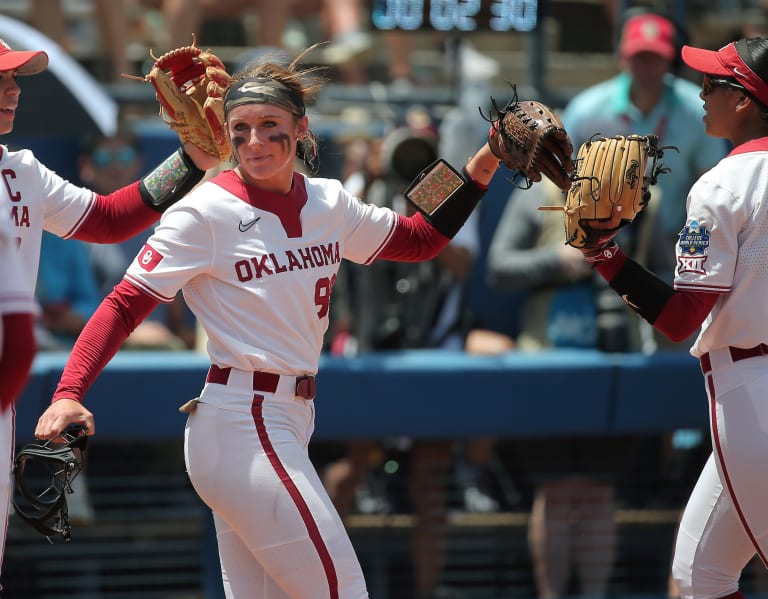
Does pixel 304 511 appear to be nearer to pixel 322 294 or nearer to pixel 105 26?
pixel 322 294

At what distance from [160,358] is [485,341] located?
1.43 metres

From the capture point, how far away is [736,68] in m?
3.47

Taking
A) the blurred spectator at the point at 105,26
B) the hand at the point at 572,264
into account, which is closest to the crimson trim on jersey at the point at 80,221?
the hand at the point at 572,264

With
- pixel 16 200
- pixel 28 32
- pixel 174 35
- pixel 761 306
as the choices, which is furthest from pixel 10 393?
pixel 174 35

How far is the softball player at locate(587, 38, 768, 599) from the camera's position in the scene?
11.0 feet

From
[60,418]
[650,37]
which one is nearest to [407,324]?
[650,37]

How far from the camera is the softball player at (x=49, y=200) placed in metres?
3.50

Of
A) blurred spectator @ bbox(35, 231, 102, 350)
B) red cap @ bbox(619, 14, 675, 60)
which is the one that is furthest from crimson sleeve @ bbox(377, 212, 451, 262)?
red cap @ bbox(619, 14, 675, 60)

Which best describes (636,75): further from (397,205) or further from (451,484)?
(451,484)

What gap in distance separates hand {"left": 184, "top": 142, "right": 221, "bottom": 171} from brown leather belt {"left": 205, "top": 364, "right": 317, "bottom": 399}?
2.61ft

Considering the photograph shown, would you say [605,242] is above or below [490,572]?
above

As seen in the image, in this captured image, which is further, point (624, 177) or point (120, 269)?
point (120, 269)

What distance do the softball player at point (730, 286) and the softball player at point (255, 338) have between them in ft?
2.75

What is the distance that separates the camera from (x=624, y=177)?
340cm
